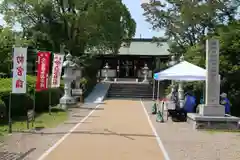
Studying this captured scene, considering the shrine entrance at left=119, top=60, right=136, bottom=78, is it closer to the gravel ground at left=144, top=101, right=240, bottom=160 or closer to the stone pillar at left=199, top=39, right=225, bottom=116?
the gravel ground at left=144, top=101, right=240, bottom=160

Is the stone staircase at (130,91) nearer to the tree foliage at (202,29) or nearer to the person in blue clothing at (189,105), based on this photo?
the tree foliage at (202,29)

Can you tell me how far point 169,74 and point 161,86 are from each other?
2046 centimetres

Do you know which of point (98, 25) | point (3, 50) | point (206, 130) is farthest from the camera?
point (98, 25)

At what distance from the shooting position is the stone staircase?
3541 cm

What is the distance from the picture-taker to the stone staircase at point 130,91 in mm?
35406

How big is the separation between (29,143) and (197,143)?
15.9 ft

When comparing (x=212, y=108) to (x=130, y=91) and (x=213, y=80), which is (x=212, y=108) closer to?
(x=213, y=80)

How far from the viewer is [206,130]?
14.5 metres

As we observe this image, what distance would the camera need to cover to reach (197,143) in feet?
37.7

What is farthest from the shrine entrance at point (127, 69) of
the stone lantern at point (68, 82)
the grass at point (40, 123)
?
the grass at point (40, 123)

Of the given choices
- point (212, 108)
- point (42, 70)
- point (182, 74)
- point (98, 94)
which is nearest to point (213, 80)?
point (212, 108)

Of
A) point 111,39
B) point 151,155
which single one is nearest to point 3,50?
point 111,39

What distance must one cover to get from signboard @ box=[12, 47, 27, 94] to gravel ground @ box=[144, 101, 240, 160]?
5.09 metres

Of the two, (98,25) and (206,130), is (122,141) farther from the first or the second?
(98,25)
